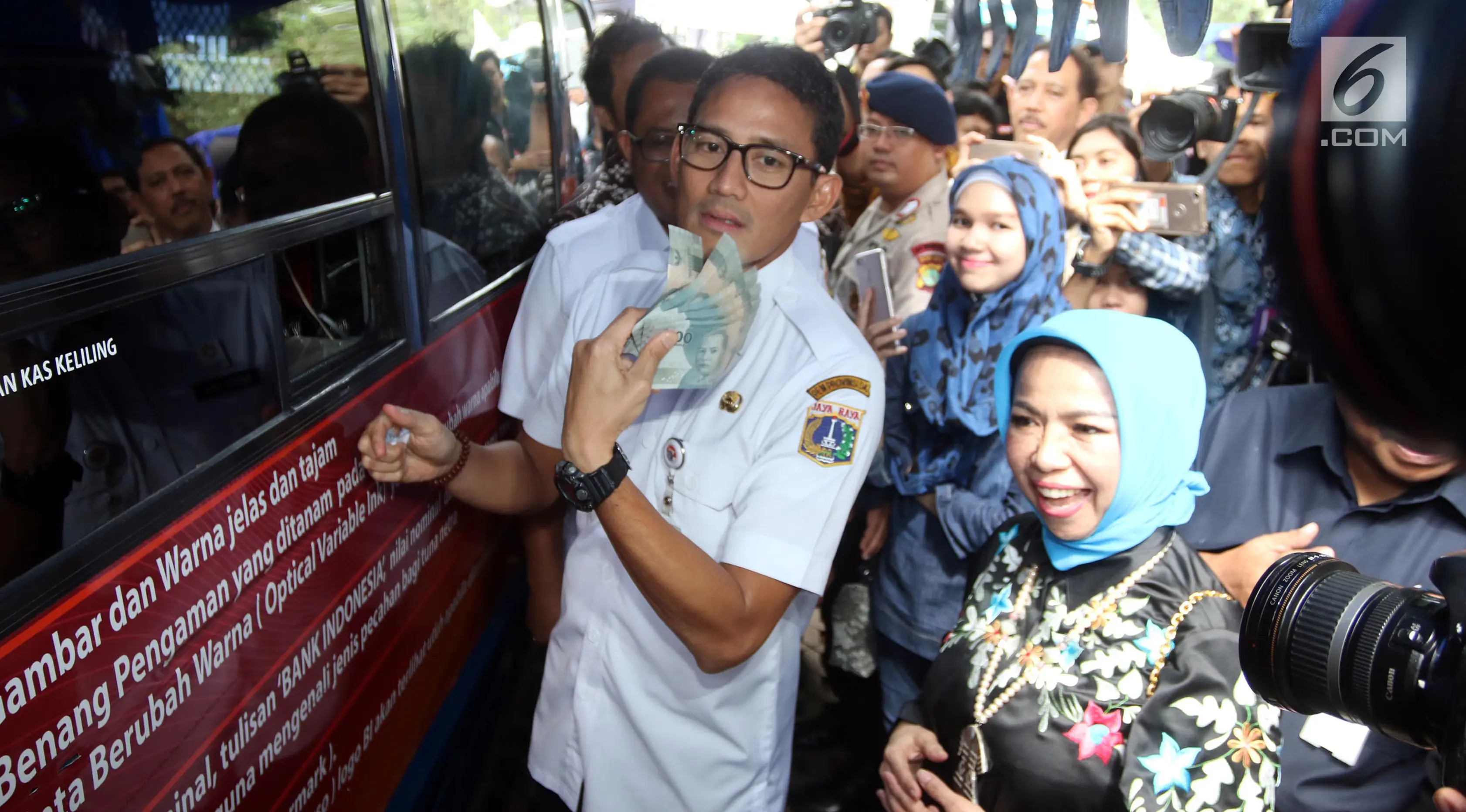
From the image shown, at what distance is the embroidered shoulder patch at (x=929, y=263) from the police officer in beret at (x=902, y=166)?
0.11 metres

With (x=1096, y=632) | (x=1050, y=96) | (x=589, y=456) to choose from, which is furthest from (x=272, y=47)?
(x=1050, y=96)

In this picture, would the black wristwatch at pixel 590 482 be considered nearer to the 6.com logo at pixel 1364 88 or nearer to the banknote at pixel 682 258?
the banknote at pixel 682 258

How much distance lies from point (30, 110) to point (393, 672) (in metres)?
1.28

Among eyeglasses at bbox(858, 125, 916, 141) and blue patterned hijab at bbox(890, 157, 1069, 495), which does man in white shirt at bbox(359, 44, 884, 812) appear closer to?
blue patterned hijab at bbox(890, 157, 1069, 495)

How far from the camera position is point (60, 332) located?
1163 millimetres

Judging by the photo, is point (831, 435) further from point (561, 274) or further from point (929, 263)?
point (929, 263)

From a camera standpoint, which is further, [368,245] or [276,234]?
[368,245]

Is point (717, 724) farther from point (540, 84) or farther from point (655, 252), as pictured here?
point (540, 84)

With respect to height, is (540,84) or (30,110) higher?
(540,84)

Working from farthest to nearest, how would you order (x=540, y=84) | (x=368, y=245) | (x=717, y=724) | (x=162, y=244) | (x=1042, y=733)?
(x=540, y=84), (x=368, y=245), (x=717, y=724), (x=1042, y=733), (x=162, y=244)

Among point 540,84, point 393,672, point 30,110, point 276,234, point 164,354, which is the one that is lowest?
point 393,672

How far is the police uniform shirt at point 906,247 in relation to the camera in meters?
3.21

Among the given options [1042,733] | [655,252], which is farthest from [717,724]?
[655,252]

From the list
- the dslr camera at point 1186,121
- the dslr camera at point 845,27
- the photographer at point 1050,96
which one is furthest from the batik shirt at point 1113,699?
the dslr camera at point 845,27
